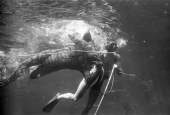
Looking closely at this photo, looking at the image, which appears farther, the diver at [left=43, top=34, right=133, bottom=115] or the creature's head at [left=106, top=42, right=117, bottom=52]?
the diver at [left=43, top=34, right=133, bottom=115]

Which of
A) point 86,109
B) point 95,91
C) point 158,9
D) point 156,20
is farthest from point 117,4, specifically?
point 86,109

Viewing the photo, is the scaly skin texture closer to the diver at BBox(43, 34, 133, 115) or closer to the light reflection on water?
the diver at BBox(43, 34, 133, 115)

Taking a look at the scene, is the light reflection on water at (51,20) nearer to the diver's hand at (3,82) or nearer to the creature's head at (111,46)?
the creature's head at (111,46)

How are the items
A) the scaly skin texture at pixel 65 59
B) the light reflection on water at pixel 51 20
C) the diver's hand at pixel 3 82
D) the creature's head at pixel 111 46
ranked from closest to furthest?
the creature's head at pixel 111 46 → the scaly skin texture at pixel 65 59 → the diver's hand at pixel 3 82 → the light reflection on water at pixel 51 20

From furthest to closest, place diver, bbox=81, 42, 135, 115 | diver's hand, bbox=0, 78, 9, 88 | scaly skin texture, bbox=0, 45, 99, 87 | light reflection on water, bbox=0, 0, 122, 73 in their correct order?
light reflection on water, bbox=0, 0, 122, 73
diver's hand, bbox=0, 78, 9, 88
scaly skin texture, bbox=0, 45, 99, 87
diver, bbox=81, 42, 135, 115

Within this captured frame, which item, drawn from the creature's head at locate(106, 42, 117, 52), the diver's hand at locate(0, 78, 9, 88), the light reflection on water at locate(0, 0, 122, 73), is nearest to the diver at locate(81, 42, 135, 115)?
the creature's head at locate(106, 42, 117, 52)

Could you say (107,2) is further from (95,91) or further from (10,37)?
(10,37)

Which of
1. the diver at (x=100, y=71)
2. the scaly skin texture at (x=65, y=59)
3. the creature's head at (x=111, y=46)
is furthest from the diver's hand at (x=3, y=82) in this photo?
the creature's head at (x=111, y=46)

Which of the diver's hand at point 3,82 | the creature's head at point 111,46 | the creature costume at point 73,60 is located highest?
the creature's head at point 111,46

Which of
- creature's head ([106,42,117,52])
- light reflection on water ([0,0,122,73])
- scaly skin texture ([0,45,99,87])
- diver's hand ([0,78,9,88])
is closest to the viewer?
creature's head ([106,42,117,52])

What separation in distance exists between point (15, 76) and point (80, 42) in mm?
3428

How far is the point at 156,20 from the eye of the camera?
46.3ft

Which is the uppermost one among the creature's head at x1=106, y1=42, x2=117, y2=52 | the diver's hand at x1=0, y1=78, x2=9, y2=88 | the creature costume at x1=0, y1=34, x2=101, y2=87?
the creature's head at x1=106, y1=42, x2=117, y2=52

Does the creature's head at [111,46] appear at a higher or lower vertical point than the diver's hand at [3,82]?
higher
